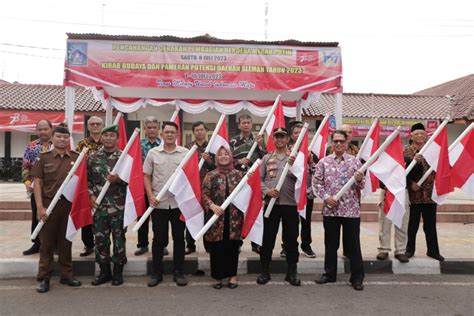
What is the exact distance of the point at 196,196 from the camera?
13.4 feet

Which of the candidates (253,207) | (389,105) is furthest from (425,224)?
(389,105)

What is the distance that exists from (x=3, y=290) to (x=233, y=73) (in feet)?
21.1

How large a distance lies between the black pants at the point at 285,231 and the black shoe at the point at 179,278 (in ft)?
3.01

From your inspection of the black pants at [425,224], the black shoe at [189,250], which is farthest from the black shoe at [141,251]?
the black pants at [425,224]

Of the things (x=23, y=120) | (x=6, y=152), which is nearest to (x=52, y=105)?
(x=23, y=120)

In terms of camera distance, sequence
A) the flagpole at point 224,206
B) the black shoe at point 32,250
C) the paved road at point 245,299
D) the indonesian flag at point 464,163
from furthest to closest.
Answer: the black shoe at point 32,250 < the indonesian flag at point 464,163 < the flagpole at point 224,206 < the paved road at point 245,299

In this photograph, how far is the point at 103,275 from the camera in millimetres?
4152

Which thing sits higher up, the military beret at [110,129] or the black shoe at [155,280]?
the military beret at [110,129]

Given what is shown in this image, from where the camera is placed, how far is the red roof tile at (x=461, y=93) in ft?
58.6

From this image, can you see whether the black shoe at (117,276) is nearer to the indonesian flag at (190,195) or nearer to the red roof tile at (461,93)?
the indonesian flag at (190,195)

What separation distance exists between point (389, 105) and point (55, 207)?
19.2 m

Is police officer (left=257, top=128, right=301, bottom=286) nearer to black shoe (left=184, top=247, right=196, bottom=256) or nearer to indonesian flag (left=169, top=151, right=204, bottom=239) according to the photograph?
indonesian flag (left=169, top=151, right=204, bottom=239)

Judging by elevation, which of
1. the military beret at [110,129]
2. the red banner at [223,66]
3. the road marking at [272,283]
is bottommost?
the road marking at [272,283]

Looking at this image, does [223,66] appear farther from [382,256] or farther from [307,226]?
[382,256]
